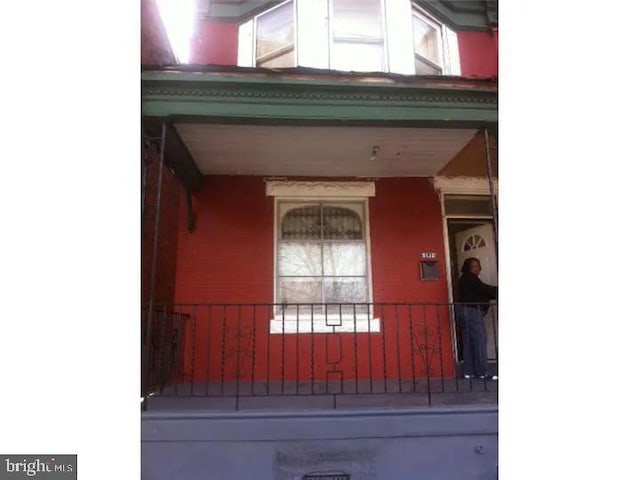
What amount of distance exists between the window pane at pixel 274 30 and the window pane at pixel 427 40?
1.75 metres

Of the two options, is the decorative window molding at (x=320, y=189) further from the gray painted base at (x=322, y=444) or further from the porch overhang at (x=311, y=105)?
the gray painted base at (x=322, y=444)

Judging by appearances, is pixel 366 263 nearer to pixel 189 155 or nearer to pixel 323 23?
pixel 189 155

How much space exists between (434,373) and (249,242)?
2.96 metres

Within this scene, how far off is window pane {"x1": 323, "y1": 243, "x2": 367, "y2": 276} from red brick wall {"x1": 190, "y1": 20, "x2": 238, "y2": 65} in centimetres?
286

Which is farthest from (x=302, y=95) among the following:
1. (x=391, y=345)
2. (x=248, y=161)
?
(x=391, y=345)

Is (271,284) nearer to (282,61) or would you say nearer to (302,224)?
(302,224)

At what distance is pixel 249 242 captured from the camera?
5.96 metres

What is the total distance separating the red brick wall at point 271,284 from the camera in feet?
18.7

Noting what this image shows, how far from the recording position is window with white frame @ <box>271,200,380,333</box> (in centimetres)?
598

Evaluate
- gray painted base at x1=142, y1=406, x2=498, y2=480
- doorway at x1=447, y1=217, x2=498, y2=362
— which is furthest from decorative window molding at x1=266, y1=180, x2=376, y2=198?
gray painted base at x1=142, y1=406, x2=498, y2=480

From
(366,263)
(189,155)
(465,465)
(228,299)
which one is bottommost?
(465,465)

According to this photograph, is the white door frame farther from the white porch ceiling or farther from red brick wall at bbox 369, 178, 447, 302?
the white porch ceiling

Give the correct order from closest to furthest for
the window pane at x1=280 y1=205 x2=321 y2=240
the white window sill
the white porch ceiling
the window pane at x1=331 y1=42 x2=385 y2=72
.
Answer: the white porch ceiling < the white window sill < the window pane at x1=331 y1=42 x2=385 y2=72 < the window pane at x1=280 y1=205 x2=321 y2=240

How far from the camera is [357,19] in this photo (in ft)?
20.1
